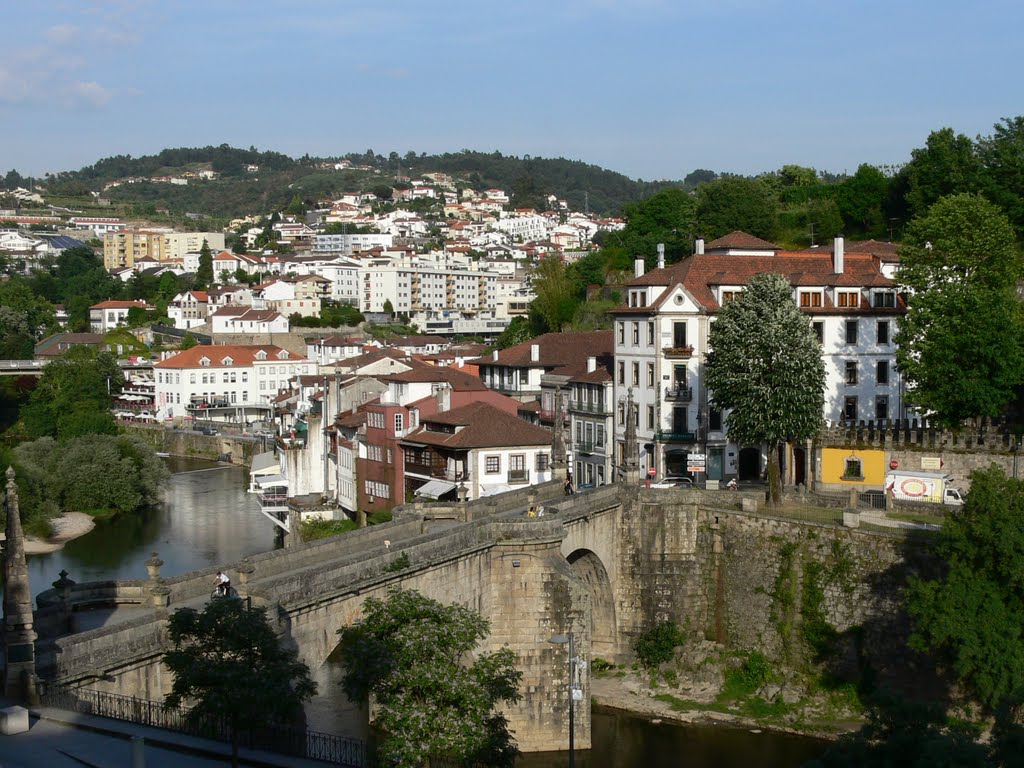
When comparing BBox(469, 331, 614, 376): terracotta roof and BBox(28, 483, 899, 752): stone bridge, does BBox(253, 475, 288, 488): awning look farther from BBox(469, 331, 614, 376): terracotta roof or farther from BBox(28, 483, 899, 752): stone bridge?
BBox(28, 483, 899, 752): stone bridge

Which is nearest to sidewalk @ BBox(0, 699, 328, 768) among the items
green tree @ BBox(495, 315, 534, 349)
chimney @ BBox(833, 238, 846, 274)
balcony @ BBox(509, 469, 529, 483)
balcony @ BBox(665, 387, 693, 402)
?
balcony @ BBox(665, 387, 693, 402)

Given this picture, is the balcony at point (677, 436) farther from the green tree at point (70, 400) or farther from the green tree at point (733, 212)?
the green tree at point (70, 400)

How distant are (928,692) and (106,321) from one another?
439 feet

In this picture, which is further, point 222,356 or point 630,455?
point 222,356

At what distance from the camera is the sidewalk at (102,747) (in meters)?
17.5

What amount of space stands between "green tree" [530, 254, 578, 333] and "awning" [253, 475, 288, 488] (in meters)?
20.6

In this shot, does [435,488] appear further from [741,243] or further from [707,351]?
[741,243]

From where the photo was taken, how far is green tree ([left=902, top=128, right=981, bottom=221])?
67.1m

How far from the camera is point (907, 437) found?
4453 cm

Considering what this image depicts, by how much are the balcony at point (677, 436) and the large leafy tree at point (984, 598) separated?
15958mm

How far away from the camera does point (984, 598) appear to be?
32.4 metres

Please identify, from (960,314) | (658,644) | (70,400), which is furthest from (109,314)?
(960,314)

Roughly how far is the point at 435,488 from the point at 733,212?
31.8m

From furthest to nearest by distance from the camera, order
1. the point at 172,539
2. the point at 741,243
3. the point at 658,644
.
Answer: the point at 172,539
the point at 741,243
the point at 658,644
